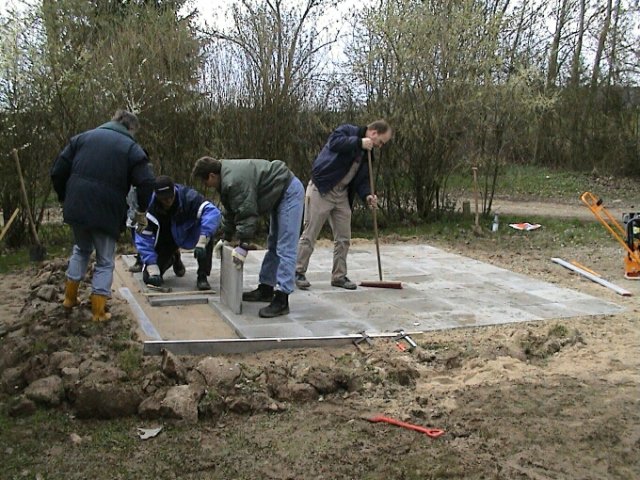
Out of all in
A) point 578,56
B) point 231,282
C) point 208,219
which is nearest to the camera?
point 231,282

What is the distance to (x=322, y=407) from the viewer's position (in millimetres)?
3949

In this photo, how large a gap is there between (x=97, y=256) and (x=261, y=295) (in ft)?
4.94

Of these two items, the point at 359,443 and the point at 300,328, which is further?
the point at 300,328

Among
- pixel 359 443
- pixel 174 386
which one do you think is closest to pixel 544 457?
pixel 359 443

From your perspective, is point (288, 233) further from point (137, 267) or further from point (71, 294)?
point (137, 267)

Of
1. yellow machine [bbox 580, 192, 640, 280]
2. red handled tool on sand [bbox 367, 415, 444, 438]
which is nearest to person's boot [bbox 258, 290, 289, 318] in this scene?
red handled tool on sand [bbox 367, 415, 444, 438]

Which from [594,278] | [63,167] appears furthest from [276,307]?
[594,278]

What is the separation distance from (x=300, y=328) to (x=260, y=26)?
253 inches

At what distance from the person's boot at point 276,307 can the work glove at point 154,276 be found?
1342 millimetres

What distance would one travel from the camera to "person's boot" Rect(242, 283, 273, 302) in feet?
20.0

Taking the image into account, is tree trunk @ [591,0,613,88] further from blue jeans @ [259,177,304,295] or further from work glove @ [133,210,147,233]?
blue jeans @ [259,177,304,295]

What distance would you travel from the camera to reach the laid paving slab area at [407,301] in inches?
215

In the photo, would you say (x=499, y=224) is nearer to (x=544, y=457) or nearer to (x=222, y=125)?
(x=222, y=125)

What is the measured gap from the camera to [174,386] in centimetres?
395
